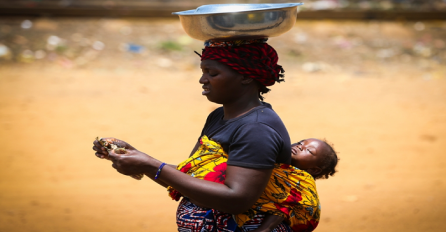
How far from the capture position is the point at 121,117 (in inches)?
286

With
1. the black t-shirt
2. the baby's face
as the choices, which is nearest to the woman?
the black t-shirt

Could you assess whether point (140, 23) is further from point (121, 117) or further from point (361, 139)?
point (361, 139)

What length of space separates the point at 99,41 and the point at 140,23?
5.26 feet

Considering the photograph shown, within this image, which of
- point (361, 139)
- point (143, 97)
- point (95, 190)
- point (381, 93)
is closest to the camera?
point (95, 190)

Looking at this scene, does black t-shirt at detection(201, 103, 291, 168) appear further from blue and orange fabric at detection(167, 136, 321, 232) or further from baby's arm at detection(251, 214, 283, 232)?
baby's arm at detection(251, 214, 283, 232)

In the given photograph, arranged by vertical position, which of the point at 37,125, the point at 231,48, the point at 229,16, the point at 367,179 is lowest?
the point at 37,125

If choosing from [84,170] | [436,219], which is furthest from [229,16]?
[84,170]

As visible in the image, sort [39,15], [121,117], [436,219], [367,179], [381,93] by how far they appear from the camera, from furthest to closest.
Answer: [39,15]
[381,93]
[121,117]
[367,179]
[436,219]

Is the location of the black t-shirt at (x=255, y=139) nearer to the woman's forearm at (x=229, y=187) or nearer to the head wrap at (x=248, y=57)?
the woman's forearm at (x=229, y=187)

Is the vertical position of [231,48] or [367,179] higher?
[231,48]

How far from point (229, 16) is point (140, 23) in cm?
1042

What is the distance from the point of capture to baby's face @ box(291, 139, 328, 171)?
2.54 metres

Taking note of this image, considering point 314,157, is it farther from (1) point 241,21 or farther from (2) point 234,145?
(1) point 241,21

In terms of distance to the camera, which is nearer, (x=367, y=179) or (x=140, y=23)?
(x=367, y=179)
